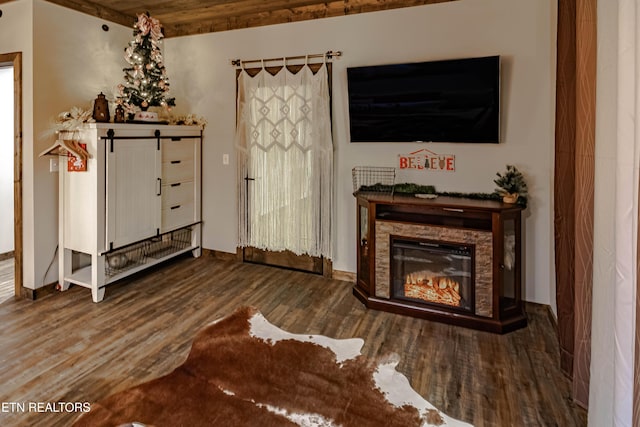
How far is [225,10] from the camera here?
4.25 metres

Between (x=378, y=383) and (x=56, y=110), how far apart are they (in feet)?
12.3

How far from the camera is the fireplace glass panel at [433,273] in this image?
10.5 ft

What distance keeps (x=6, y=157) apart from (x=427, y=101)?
4916 millimetres

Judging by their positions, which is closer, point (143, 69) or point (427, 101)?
point (427, 101)

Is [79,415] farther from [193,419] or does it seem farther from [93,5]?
[93,5]

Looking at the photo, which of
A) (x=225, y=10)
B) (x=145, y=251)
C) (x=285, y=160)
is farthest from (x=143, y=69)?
(x=145, y=251)

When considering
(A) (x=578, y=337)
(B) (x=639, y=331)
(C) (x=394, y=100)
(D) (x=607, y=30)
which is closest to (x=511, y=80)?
(C) (x=394, y=100)

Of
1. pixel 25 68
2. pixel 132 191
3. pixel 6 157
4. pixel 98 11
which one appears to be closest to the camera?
pixel 25 68

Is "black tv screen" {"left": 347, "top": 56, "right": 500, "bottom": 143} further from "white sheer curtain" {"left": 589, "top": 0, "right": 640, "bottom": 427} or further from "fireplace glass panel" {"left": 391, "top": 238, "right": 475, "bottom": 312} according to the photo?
"white sheer curtain" {"left": 589, "top": 0, "right": 640, "bottom": 427}

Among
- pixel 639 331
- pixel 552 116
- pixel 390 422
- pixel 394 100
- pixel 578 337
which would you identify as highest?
pixel 394 100

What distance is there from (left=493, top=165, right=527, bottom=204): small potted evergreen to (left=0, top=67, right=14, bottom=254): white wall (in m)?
5.40

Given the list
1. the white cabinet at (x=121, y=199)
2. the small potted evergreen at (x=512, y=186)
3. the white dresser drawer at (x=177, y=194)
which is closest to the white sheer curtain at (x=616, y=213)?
the small potted evergreen at (x=512, y=186)

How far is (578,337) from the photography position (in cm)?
204

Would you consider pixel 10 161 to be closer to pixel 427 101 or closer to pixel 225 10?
pixel 225 10
